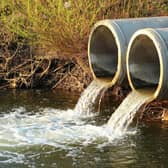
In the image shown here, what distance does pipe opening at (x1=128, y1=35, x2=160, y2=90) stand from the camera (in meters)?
10.8

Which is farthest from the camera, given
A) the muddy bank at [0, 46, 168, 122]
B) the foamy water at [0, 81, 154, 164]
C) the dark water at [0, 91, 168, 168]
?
the muddy bank at [0, 46, 168, 122]

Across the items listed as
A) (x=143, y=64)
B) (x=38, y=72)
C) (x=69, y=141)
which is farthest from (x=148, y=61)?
(x=38, y=72)

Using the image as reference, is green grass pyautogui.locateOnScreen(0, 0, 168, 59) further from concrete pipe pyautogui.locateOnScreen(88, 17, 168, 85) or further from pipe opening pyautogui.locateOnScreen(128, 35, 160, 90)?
pipe opening pyautogui.locateOnScreen(128, 35, 160, 90)

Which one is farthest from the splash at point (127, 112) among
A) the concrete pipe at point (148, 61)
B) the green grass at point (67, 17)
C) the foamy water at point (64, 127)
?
the green grass at point (67, 17)

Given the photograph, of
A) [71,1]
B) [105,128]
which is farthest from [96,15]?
[105,128]

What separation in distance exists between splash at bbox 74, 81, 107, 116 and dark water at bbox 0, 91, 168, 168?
218 mm

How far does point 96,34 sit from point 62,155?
3.41 meters

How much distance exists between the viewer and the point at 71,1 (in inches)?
523

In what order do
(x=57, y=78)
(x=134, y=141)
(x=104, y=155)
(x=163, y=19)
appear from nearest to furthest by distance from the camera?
(x=104, y=155) → (x=134, y=141) → (x=163, y=19) → (x=57, y=78)

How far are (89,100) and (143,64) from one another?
166cm

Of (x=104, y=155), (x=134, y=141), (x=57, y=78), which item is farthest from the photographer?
(x=57, y=78)

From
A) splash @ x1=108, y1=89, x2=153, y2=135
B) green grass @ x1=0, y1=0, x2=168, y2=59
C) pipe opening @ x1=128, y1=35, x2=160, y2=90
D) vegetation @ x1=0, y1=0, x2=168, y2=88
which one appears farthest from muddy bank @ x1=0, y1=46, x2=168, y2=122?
splash @ x1=108, y1=89, x2=153, y2=135

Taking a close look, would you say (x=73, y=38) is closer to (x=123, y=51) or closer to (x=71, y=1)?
(x=71, y=1)

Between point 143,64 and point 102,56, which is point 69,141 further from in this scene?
point 102,56
